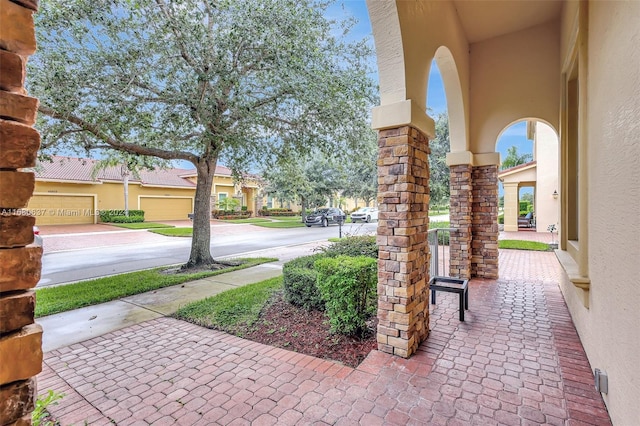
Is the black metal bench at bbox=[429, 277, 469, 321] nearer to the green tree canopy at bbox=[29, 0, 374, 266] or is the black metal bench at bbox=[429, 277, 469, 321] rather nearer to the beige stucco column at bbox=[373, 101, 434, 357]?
the beige stucco column at bbox=[373, 101, 434, 357]

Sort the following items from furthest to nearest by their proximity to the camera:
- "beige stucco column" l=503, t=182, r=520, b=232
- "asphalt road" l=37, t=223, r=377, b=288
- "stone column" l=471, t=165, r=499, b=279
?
"beige stucco column" l=503, t=182, r=520, b=232 → "asphalt road" l=37, t=223, r=377, b=288 → "stone column" l=471, t=165, r=499, b=279

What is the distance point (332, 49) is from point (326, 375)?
252 inches

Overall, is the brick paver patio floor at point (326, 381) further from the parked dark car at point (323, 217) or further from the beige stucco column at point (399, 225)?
the parked dark car at point (323, 217)

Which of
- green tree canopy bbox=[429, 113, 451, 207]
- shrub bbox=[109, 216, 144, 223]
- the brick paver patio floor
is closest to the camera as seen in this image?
the brick paver patio floor

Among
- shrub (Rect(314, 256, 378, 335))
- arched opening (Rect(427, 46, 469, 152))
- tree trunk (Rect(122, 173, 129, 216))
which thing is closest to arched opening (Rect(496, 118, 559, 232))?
arched opening (Rect(427, 46, 469, 152))

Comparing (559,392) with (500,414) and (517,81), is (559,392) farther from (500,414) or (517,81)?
(517,81)

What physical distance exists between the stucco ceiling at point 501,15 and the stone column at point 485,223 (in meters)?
2.49

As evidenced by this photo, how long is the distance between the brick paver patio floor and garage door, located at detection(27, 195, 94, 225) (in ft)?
65.9

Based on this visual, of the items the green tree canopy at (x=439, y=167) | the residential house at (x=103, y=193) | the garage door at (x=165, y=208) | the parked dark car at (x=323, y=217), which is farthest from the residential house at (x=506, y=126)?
the garage door at (x=165, y=208)

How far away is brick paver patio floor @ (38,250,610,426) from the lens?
2.32 metres

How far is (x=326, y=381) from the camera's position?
2729 mm

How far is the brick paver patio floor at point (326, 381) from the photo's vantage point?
2318mm

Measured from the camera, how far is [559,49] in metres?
5.52

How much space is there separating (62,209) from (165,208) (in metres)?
6.74
